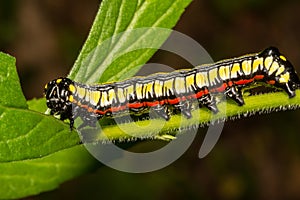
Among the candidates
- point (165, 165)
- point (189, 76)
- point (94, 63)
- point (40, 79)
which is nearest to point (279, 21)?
point (165, 165)

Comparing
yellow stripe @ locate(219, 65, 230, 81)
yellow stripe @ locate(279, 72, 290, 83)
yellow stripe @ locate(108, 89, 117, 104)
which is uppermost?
yellow stripe @ locate(279, 72, 290, 83)

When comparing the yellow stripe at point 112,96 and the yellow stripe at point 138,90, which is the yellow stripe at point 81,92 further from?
the yellow stripe at point 138,90

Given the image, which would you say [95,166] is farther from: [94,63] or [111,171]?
[111,171]

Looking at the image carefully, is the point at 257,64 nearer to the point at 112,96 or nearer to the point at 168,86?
the point at 168,86

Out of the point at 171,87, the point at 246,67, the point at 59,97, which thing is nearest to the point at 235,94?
the point at 246,67

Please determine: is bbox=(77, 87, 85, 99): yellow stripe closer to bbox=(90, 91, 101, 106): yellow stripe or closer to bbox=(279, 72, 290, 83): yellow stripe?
bbox=(90, 91, 101, 106): yellow stripe

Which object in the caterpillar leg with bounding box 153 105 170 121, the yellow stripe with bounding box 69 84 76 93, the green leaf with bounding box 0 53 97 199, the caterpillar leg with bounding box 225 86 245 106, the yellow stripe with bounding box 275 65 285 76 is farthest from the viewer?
the yellow stripe with bounding box 275 65 285 76

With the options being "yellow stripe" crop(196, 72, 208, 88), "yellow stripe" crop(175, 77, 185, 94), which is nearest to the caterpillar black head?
"yellow stripe" crop(175, 77, 185, 94)
